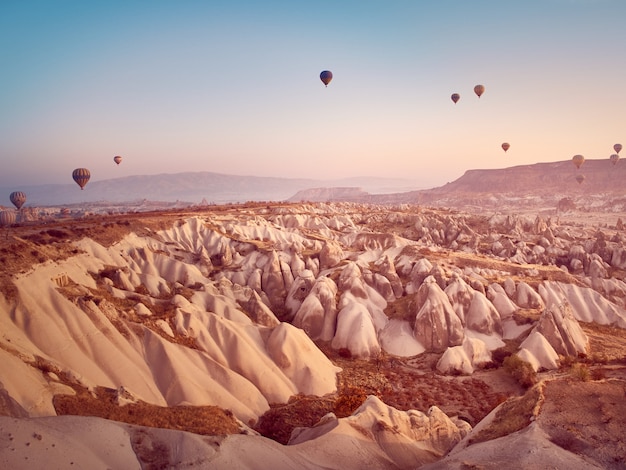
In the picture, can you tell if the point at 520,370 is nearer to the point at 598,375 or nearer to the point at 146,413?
the point at 598,375

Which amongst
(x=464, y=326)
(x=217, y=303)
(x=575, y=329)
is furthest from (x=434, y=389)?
(x=217, y=303)

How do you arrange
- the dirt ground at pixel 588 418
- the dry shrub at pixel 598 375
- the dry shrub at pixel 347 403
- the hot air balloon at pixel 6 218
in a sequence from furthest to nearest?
the hot air balloon at pixel 6 218, the dry shrub at pixel 598 375, the dry shrub at pixel 347 403, the dirt ground at pixel 588 418

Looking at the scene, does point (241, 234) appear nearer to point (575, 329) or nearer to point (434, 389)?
point (434, 389)

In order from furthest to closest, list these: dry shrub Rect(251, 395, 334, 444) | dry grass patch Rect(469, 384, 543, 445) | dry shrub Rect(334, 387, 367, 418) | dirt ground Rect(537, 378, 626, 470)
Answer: dry shrub Rect(334, 387, 367, 418) < dry shrub Rect(251, 395, 334, 444) < dry grass patch Rect(469, 384, 543, 445) < dirt ground Rect(537, 378, 626, 470)

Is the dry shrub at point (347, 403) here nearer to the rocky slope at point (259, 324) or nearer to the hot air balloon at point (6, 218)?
the rocky slope at point (259, 324)

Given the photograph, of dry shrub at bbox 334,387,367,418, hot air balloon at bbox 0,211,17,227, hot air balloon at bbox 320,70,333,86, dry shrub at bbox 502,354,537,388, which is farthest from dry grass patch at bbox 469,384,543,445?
hot air balloon at bbox 0,211,17,227

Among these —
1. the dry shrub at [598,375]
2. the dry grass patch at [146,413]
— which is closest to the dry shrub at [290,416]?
the dry grass patch at [146,413]

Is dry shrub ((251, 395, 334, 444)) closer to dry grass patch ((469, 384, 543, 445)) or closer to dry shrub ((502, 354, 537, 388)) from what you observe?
dry grass patch ((469, 384, 543, 445))

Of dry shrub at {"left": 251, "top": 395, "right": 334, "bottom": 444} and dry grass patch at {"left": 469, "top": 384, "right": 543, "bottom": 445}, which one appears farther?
dry shrub at {"left": 251, "top": 395, "right": 334, "bottom": 444}
